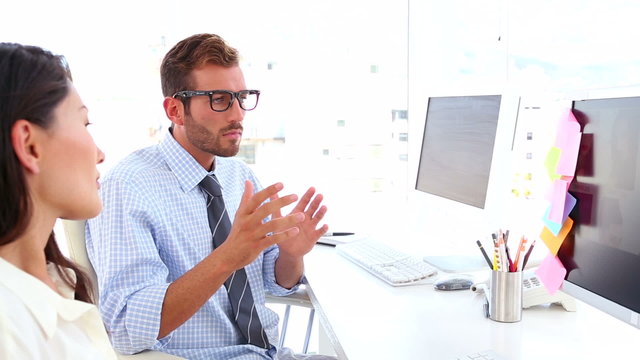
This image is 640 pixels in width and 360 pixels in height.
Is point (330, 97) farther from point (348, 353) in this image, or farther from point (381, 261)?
point (348, 353)

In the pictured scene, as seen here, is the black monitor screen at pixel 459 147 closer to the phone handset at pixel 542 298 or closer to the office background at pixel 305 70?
the phone handset at pixel 542 298

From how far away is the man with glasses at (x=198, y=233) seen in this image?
1394mm

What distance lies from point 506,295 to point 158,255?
824mm

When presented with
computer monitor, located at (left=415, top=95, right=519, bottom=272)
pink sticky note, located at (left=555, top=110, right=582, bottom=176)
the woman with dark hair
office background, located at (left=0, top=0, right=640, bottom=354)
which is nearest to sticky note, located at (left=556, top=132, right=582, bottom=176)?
pink sticky note, located at (left=555, top=110, right=582, bottom=176)

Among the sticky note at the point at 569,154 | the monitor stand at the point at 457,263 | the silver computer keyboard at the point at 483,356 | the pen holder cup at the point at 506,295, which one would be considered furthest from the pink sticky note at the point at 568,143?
the monitor stand at the point at 457,263

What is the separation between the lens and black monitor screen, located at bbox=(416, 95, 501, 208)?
1.78 m

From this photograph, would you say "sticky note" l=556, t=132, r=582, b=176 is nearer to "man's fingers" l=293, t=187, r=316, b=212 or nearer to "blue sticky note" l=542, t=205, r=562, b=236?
"blue sticky note" l=542, t=205, r=562, b=236

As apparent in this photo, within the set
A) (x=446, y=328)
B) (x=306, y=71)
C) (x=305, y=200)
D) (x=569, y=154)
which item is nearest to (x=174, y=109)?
(x=305, y=200)

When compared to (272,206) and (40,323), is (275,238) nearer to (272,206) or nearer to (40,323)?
(272,206)

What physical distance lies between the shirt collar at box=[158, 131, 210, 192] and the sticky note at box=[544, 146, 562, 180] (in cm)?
91

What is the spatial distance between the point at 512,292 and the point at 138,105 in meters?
2.71

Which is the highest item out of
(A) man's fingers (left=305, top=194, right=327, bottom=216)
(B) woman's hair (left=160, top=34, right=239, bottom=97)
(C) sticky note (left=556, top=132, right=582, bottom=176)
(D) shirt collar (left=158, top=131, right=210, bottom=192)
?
(B) woman's hair (left=160, top=34, right=239, bottom=97)

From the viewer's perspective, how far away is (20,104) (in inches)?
32.4

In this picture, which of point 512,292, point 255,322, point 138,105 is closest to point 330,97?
point 138,105
